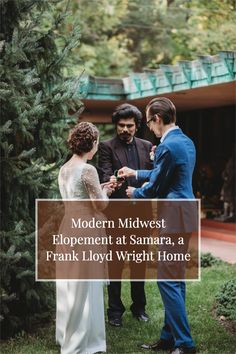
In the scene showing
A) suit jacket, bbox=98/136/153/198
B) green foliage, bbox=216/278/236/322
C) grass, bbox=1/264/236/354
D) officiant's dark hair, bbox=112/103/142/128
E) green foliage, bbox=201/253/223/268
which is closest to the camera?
grass, bbox=1/264/236/354

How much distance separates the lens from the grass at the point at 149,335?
182 inches

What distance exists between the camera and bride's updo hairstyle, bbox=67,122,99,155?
4.30 metres

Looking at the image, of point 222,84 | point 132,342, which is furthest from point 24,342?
point 222,84

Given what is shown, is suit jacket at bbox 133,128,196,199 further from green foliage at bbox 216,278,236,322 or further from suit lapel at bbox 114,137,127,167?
green foliage at bbox 216,278,236,322

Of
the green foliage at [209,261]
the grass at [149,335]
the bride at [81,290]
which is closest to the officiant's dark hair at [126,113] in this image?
the bride at [81,290]

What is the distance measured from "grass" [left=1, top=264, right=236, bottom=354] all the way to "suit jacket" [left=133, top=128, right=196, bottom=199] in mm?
1242

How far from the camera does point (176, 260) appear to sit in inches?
166

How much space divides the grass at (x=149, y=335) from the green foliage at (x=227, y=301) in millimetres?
116

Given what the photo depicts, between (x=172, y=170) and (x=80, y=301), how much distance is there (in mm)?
1197

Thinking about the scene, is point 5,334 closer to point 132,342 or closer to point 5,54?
point 132,342

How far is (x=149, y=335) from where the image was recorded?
16.3 feet

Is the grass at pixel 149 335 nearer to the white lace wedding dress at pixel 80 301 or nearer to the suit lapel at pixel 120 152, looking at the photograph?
the white lace wedding dress at pixel 80 301

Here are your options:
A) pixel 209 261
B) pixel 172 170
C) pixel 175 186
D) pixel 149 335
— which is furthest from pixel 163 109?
pixel 209 261

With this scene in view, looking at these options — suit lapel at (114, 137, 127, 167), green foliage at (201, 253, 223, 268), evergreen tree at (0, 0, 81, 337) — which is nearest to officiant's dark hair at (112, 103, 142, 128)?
suit lapel at (114, 137, 127, 167)
